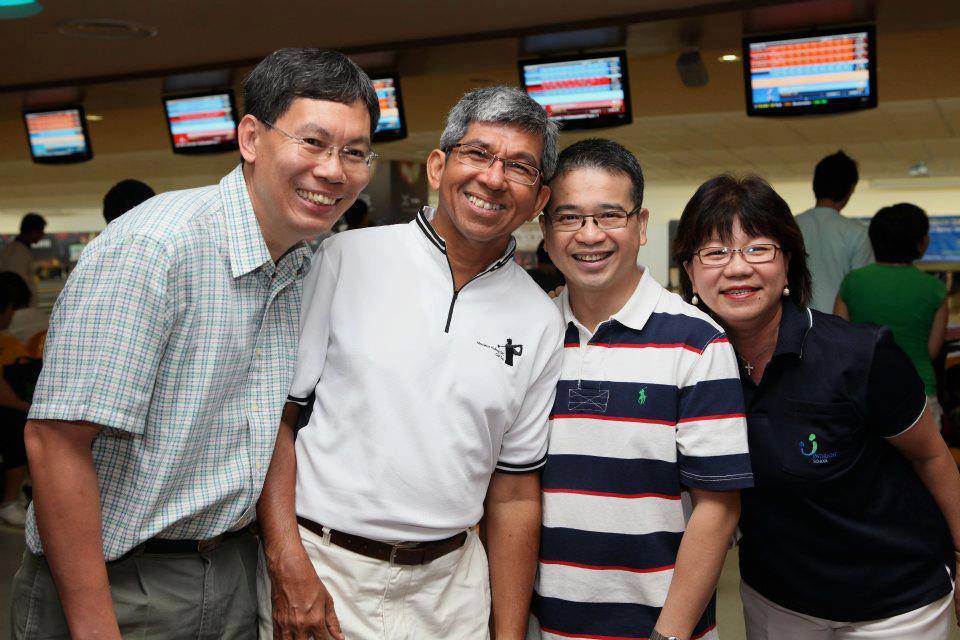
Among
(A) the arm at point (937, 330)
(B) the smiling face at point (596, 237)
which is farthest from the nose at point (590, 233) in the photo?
(A) the arm at point (937, 330)

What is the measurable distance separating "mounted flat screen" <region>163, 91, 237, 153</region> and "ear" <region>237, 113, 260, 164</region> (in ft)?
16.6

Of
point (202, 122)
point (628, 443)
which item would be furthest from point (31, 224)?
point (628, 443)

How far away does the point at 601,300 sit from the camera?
1.68 m

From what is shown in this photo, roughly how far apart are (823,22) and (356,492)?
408cm

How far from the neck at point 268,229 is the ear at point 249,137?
0.8 inches

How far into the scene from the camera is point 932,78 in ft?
21.1

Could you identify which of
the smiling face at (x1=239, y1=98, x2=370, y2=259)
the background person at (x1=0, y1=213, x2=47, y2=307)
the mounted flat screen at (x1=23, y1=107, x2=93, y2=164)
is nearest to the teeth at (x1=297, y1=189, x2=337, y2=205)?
the smiling face at (x1=239, y1=98, x2=370, y2=259)

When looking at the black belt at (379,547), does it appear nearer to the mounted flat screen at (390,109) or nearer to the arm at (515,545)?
the arm at (515,545)

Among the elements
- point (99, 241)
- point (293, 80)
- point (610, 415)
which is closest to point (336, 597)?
point (610, 415)

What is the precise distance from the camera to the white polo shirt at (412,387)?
5.08 feet

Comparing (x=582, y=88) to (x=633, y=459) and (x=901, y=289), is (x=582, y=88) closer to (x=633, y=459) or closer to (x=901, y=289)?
(x=901, y=289)

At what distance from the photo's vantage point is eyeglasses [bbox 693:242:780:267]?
1.64m

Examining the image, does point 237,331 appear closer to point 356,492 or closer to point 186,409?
point 186,409

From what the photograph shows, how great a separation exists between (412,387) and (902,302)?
2.80 m
